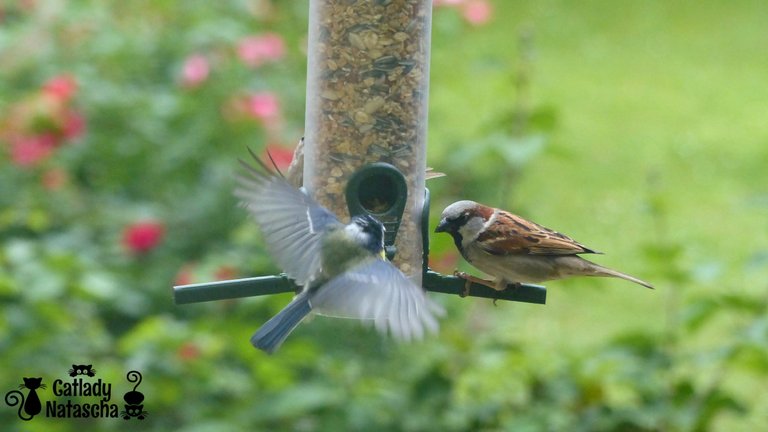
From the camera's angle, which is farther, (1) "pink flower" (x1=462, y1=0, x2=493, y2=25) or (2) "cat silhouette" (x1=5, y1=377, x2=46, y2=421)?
(1) "pink flower" (x1=462, y1=0, x2=493, y2=25)

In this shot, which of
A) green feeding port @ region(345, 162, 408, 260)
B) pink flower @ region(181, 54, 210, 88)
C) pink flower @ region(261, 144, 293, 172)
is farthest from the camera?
pink flower @ region(181, 54, 210, 88)

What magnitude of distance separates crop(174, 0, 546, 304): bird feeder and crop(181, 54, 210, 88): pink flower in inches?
74.3

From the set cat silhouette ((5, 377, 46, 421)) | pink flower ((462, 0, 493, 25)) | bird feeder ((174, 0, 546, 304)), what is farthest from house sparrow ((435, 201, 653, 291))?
pink flower ((462, 0, 493, 25))

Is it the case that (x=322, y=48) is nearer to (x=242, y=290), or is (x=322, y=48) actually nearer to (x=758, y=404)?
(x=242, y=290)

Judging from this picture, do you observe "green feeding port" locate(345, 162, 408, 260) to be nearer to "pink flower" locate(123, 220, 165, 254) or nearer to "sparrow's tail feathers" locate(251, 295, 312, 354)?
"sparrow's tail feathers" locate(251, 295, 312, 354)

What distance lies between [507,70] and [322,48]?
1.67m

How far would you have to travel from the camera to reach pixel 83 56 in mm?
6180

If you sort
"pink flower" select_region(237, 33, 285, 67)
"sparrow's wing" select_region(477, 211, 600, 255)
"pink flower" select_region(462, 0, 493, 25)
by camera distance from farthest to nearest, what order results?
"pink flower" select_region(462, 0, 493, 25)
"pink flower" select_region(237, 33, 285, 67)
"sparrow's wing" select_region(477, 211, 600, 255)

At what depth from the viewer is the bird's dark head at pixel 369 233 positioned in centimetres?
316

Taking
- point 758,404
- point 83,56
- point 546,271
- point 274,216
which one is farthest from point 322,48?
point 758,404

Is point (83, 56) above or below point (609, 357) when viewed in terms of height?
above

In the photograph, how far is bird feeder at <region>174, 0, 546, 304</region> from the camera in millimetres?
3605

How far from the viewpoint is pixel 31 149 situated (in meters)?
5.20

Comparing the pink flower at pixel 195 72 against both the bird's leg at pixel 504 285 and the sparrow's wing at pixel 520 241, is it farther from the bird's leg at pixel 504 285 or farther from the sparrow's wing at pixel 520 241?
the bird's leg at pixel 504 285
